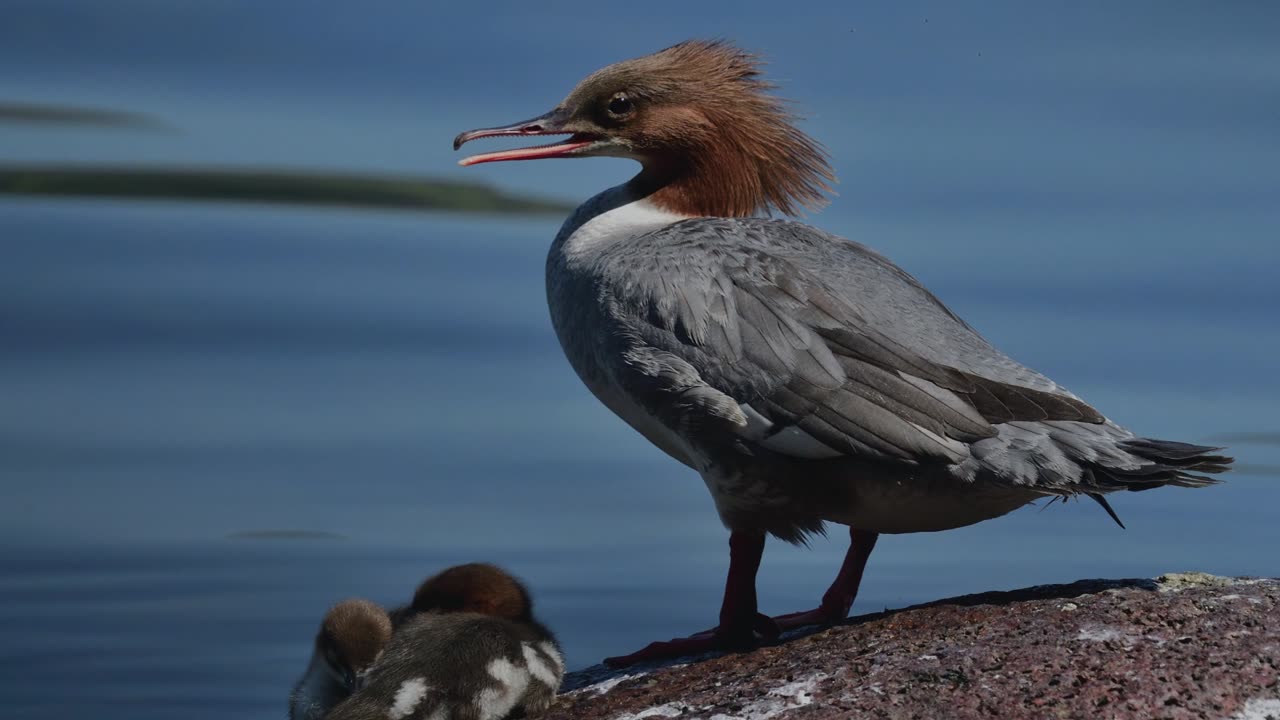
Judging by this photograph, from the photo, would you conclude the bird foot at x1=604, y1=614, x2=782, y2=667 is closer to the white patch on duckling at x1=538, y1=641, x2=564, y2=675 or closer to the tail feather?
the white patch on duckling at x1=538, y1=641, x2=564, y2=675

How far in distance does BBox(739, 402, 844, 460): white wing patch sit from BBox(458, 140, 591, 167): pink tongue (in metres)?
1.40

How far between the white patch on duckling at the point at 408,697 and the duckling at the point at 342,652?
0.67 ft

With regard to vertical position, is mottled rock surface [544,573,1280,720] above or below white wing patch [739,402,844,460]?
below

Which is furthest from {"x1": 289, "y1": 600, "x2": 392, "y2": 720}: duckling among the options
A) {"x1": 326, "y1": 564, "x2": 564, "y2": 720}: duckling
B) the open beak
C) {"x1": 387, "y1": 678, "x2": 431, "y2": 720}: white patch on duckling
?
the open beak

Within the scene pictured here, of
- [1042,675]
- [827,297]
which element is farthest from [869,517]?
[1042,675]

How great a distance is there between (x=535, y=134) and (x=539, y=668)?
1.91 m

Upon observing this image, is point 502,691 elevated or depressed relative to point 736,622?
depressed

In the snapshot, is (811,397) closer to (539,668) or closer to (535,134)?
→ (539,668)

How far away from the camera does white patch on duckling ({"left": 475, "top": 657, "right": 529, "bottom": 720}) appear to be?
144 inches

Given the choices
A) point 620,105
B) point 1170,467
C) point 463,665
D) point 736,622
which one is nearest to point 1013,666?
point 1170,467

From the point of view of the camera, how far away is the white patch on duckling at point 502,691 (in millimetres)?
3650

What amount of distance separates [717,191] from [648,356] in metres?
1.15

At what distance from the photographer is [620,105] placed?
4957 millimetres

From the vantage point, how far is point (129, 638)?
6.00 m
